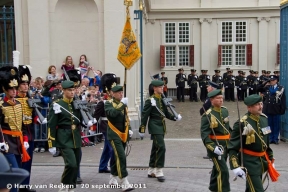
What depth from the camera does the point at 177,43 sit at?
2938 centimetres

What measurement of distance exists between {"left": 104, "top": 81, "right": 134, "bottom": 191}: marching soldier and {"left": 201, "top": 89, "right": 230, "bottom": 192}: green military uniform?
60.9 inches

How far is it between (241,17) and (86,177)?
22.2 metres

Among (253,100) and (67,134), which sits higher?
(253,100)

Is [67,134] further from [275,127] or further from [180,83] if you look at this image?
[180,83]

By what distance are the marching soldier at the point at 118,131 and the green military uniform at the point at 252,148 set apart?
233 centimetres

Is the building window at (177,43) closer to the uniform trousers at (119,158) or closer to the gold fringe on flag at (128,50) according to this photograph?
the gold fringe on flag at (128,50)

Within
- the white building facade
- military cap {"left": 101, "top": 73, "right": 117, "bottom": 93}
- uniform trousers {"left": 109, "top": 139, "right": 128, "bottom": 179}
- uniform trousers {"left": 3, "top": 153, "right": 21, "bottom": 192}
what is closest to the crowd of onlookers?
military cap {"left": 101, "top": 73, "right": 117, "bottom": 93}

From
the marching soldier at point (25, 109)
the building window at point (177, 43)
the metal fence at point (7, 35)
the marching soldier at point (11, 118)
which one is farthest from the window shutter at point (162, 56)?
the marching soldier at point (11, 118)

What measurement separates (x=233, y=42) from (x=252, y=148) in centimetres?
2396

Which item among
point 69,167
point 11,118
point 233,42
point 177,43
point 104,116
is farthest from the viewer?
point 177,43

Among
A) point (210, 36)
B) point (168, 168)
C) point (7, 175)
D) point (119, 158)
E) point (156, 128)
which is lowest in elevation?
point (168, 168)

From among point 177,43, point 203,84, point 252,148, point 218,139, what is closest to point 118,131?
point 218,139

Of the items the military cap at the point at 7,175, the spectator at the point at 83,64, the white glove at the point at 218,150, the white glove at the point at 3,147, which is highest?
the spectator at the point at 83,64

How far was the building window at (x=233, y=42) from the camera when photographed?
29016mm
